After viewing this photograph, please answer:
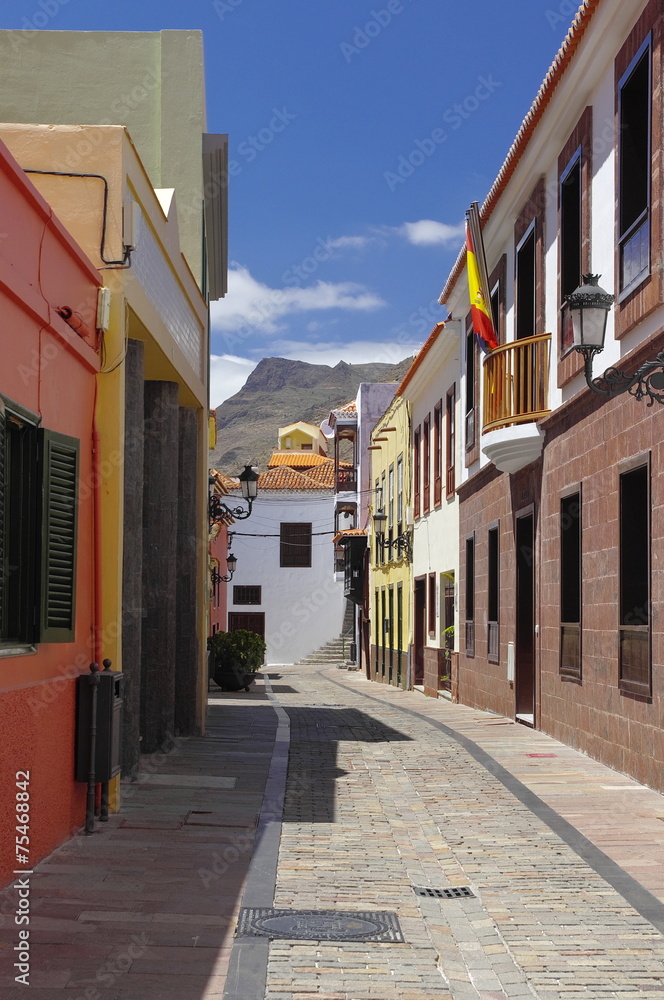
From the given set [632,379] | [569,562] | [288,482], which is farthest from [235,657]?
[288,482]

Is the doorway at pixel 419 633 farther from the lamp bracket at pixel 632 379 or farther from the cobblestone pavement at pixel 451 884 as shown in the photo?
the lamp bracket at pixel 632 379

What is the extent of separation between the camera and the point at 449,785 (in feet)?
33.2

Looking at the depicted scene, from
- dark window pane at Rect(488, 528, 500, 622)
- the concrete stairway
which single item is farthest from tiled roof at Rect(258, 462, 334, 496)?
dark window pane at Rect(488, 528, 500, 622)

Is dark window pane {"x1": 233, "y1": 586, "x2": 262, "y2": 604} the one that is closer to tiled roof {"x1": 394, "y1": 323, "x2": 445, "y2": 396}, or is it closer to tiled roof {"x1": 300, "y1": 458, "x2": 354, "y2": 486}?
tiled roof {"x1": 300, "y1": 458, "x2": 354, "y2": 486}

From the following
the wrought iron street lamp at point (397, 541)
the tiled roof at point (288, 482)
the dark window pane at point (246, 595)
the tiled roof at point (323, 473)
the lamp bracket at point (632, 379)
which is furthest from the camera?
the tiled roof at point (323, 473)

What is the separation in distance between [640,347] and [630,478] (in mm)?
1383

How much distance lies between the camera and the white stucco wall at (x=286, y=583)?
2030 inches

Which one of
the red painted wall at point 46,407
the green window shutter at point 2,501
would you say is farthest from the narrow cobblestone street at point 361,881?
the green window shutter at point 2,501

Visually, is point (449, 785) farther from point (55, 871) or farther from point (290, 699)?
point (290, 699)

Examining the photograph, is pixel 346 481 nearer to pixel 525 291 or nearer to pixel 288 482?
pixel 288 482

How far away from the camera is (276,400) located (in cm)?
17975

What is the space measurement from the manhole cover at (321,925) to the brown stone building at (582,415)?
4.19 metres

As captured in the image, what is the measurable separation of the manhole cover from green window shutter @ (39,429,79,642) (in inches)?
82.4

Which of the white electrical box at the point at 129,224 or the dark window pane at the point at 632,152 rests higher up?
the dark window pane at the point at 632,152
